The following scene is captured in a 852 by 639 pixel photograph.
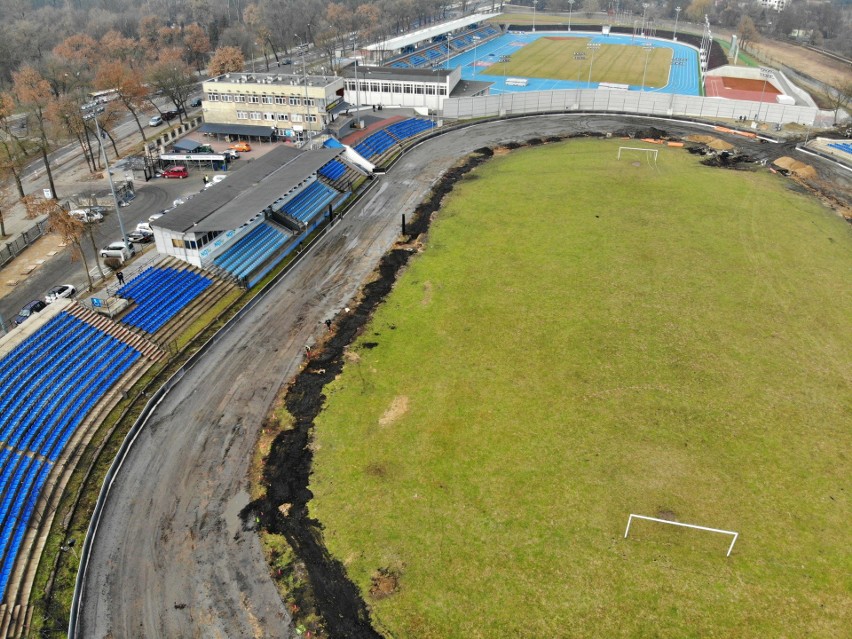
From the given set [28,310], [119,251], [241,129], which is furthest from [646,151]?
[28,310]

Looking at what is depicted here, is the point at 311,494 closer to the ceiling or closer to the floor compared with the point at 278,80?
closer to the floor

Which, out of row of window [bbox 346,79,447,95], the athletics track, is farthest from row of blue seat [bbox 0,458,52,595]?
the athletics track

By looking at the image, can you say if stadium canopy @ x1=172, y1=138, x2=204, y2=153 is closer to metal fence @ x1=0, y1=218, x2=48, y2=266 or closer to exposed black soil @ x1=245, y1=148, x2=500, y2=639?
metal fence @ x1=0, y1=218, x2=48, y2=266

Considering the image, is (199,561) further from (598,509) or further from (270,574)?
(598,509)

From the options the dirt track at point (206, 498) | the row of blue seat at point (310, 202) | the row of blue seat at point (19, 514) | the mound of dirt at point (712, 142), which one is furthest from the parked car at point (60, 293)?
the mound of dirt at point (712, 142)

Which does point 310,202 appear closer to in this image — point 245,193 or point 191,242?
point 245,193

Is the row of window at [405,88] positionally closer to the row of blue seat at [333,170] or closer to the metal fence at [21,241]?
the row of blue seat at [333,170]

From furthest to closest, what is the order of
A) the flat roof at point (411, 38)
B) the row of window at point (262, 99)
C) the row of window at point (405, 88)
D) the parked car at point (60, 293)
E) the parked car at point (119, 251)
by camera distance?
the flat roof at point (411, 38) < the row of window at point (405, 88) < the row of window at point (262, 99) < the parked car at point (119, 251) < the parked car at point (60, 293)
